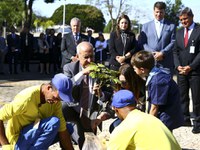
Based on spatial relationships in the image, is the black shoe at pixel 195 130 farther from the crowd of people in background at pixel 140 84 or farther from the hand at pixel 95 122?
the hand at pixel 95 122

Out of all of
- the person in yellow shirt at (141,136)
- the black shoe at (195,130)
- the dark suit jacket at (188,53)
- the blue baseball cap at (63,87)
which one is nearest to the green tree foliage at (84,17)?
the dark suit jacket at (188,53)

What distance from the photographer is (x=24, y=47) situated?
56.1ft

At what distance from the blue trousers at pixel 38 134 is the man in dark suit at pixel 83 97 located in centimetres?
76

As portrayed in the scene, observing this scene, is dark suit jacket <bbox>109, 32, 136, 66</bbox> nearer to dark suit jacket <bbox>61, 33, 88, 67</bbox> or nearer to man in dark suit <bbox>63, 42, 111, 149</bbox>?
dark suit jacket <bbox>61, 33, 88, 67</bbox>

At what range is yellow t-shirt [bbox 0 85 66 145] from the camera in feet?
14.2

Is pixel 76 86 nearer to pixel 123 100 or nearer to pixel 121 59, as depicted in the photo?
pixel 123 100

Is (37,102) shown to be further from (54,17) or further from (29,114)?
(54,17)

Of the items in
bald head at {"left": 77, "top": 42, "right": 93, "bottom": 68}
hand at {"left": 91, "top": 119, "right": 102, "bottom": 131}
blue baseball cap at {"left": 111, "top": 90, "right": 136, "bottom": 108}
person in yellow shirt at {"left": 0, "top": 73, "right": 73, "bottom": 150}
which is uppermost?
bald head at {"left": 77, "top": 42, "right": 93, "bottom": 68}

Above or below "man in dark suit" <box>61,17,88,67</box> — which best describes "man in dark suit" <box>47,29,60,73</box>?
below

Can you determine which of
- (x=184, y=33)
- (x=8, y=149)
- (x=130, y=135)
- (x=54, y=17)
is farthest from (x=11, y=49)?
(x=54, y=17)

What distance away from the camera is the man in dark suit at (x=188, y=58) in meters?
7.16

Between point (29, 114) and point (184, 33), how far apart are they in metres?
3.63

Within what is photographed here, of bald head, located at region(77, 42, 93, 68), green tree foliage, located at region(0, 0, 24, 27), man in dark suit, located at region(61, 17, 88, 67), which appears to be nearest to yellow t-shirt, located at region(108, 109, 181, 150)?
bald head, located at region(77, 42, 93, 68)

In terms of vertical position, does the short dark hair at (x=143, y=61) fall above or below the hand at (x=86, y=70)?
above
